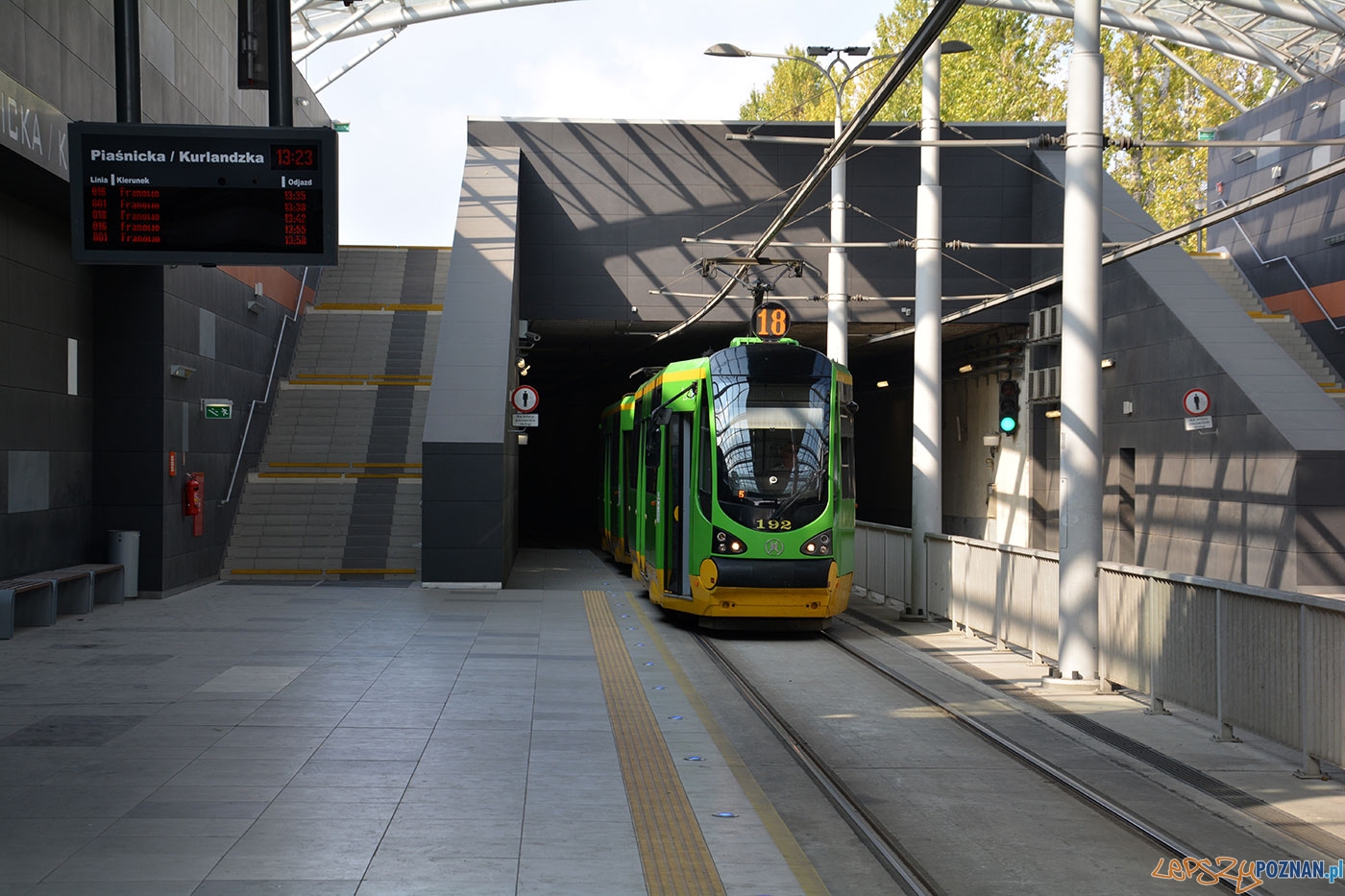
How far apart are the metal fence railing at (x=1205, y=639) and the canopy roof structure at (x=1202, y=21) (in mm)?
22862

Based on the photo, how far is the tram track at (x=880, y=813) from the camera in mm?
6582

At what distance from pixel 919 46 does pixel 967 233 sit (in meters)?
19.7

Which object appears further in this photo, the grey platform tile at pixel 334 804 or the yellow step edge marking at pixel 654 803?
the grey platform tile at pixel 334 804

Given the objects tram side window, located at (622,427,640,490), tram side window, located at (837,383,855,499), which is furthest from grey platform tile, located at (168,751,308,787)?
tram side window, located at (622,427,640,490)

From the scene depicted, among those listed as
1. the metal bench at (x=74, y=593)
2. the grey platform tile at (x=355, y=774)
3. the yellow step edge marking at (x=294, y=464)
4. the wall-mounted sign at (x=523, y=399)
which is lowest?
the grey platform tile at (x=355, y=774)

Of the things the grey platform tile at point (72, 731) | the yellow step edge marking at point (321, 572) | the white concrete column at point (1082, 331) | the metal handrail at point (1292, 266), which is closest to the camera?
the grey platform tile at point (72, 731)

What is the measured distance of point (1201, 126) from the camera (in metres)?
50.9

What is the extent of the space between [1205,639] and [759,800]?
425 cm

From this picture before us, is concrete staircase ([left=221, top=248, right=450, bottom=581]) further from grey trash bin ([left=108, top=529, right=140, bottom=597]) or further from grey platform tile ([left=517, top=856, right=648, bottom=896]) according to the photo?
grey platform tile ([left=517, top=856, right=648, bottom=896])

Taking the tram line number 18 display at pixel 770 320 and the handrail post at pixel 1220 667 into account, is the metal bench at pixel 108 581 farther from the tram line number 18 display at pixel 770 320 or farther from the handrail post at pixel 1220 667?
the handrail post at pixel 1220 667

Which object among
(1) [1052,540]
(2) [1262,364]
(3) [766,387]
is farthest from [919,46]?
(1) [1052,540]

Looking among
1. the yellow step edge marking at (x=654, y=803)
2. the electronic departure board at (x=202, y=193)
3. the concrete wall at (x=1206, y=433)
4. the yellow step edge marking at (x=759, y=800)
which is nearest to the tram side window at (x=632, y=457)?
the yellow step edge marking at (x=759, y=800)

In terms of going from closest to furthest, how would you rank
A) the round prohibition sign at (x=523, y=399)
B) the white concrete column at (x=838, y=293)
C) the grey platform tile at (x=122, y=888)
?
the grey platform tile at (x=122, y=888) → the white concrete column at (x=838, y=293) → the round prohibition sign at (x=523, y=399)

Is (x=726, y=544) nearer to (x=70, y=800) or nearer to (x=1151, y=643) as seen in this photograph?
(x=1151, y=643)
